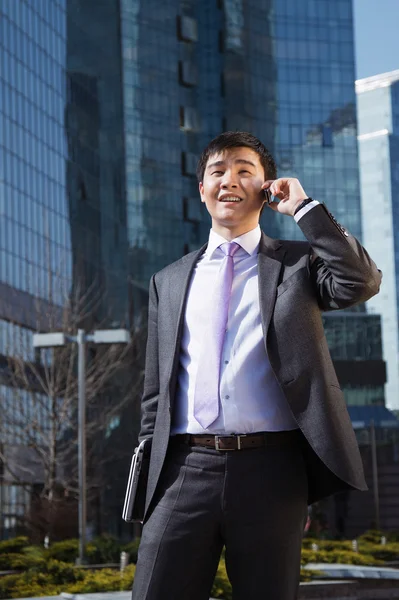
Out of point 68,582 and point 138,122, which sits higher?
point 138,122

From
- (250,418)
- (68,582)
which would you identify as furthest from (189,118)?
(250,418)

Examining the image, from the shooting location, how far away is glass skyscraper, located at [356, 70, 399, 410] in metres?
128

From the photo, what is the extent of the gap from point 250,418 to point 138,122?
252 ft

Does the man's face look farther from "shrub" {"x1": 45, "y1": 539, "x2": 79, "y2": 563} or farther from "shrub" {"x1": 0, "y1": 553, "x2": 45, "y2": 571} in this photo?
"shrub" {"x1": 45, "y1": 539, "x2": 79, "y2": 563}

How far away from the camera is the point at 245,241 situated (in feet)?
13.6

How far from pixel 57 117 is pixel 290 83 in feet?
91.0

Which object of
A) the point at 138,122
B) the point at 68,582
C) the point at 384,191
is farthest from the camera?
the point at 384,191

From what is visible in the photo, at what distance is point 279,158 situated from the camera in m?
87.0

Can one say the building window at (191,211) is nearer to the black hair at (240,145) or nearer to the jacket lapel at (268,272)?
the black hair at (240,145)

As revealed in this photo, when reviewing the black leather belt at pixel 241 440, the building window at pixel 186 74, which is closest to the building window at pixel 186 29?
the building window at pixel 186 74

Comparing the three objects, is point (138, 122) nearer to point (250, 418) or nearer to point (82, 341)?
point (82, 341)

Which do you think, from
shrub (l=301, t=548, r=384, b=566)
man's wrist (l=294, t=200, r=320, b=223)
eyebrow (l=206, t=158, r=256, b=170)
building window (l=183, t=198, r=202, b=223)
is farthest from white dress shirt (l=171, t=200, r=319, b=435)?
building window (l=183, t=198, r=202, b=223)

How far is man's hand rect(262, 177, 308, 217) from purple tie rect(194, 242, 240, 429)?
288mm

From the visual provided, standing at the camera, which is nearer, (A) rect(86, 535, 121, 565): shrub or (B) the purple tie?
(B) the purple tie
